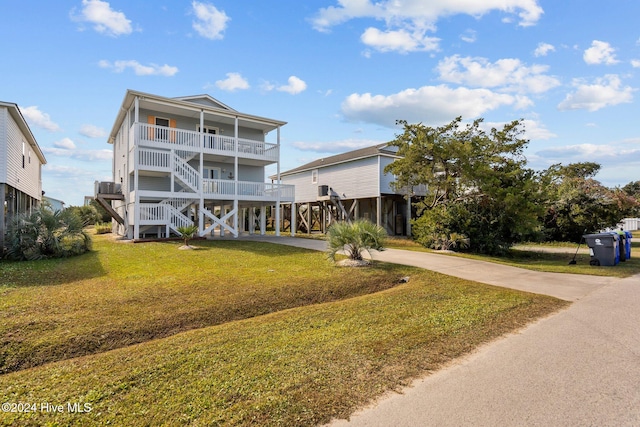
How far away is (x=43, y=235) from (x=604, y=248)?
1974 centimetres

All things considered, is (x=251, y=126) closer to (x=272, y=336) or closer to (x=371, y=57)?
(x=371, y=57)

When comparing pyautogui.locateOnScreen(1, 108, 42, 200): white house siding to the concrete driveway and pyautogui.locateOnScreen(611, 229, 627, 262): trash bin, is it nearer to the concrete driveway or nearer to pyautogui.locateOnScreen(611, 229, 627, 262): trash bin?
the concrete driveway

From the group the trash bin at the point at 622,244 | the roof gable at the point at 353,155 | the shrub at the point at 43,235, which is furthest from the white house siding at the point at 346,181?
the shrub at the point at 43,235

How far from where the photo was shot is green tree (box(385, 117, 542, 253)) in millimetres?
15961

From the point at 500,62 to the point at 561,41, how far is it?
77.0 inches

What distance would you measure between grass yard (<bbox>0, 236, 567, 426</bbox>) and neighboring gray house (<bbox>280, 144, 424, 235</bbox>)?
1426cm

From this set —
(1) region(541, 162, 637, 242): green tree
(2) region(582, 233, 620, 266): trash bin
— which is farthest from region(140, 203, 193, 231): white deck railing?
(1) region(541, 162, 637, 242): green tree

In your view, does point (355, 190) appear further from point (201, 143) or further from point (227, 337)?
point (227, 337)

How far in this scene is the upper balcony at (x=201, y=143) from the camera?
1711 centimetres

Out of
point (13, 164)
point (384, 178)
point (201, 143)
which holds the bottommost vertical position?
point (13, 164)

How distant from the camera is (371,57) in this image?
14.9 meters

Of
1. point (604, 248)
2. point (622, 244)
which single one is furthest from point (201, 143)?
point (622, 244)

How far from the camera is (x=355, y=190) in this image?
83.7ft

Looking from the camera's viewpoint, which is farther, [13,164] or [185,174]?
[185,174]
